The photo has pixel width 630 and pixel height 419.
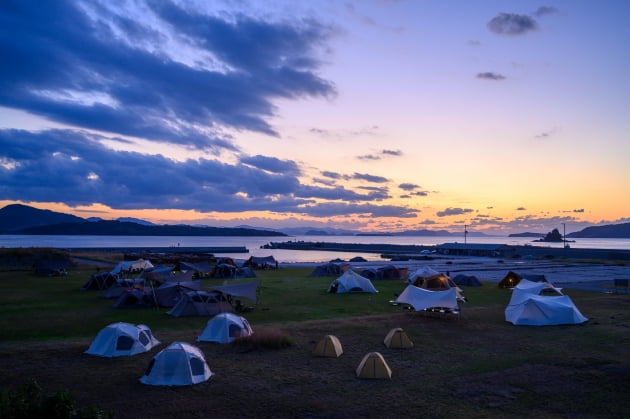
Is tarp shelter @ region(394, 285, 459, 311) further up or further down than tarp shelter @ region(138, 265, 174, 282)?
further up

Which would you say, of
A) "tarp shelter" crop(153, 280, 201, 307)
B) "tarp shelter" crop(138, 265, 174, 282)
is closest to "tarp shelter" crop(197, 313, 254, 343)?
"tarp shelter" crop(153, 280, 201, 307)

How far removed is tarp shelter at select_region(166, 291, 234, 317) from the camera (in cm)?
2691

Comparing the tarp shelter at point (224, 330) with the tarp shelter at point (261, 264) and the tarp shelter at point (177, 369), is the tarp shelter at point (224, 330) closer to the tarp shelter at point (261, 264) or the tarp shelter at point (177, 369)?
the tarp shelter at point (177, 369)

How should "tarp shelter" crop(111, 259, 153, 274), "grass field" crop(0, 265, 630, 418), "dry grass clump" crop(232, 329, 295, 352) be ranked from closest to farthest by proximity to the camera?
"grass field" crop(0, 265, 630, 418), "dry grass clump" crop(232, 329, 295, 352), "tarp shelter" crop(111, 259, 153, 274)

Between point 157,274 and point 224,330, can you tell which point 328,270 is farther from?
point 224,330

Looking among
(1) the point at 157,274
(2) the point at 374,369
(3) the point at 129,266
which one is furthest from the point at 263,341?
(3) the point at 129,266

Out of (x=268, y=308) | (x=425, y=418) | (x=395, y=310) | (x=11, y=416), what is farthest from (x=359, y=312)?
(x=11, y=416)

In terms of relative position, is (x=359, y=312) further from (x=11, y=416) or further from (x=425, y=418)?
(x=11, y=416)

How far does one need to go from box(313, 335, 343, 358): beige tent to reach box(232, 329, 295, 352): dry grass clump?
181 centimetres

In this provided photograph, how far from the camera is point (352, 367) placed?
16172 millimetres

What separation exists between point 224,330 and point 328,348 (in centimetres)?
490

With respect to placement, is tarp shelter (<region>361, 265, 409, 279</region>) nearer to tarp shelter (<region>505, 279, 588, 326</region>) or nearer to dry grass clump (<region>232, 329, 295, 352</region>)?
tarp shelter (<region>505, 279, 588, 326</region>)

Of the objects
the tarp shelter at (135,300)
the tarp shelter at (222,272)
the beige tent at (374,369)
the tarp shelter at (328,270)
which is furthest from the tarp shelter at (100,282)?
the beige tent at (374,369)

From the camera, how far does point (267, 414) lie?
11836mm
